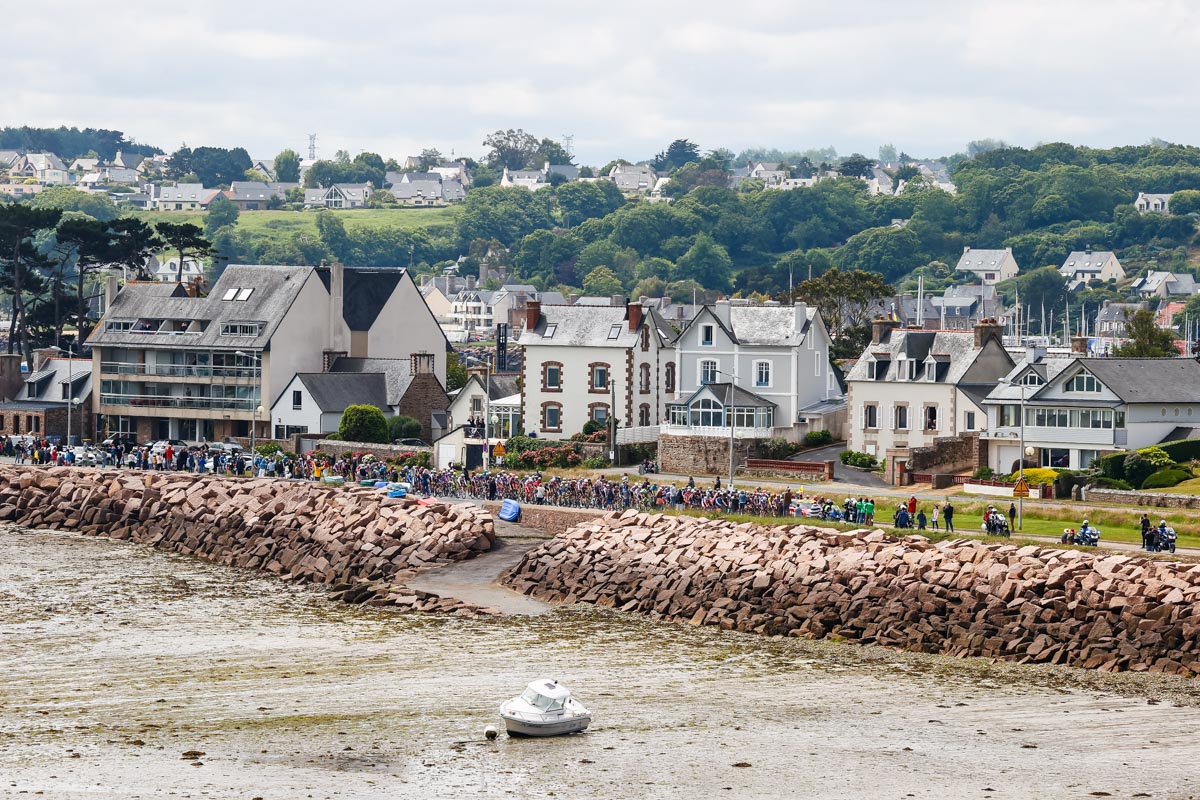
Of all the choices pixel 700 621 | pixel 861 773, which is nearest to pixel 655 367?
pixel 700 621

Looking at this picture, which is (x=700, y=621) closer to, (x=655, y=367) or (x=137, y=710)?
(x=137, y=710)

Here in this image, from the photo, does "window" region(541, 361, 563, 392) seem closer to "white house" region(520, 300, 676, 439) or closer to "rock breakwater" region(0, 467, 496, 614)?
"white house" region(520, 300, 676, 439)

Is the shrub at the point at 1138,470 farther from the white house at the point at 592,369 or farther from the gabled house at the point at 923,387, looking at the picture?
the white house at the point at 592,369

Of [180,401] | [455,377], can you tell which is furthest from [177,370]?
[455,377]

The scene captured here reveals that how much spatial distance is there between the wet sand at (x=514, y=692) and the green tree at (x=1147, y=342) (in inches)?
1990

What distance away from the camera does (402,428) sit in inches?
3506

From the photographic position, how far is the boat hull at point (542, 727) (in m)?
36.5

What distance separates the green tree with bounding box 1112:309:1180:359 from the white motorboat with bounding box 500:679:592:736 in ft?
206

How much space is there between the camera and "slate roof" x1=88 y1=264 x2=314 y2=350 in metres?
93.9

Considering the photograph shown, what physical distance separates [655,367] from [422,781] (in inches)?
2163

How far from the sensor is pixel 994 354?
80.2m

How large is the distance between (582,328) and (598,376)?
2.76 meters

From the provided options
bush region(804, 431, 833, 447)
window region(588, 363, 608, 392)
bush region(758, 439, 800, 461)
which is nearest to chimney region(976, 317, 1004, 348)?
bush region(804, 431, 833, 447)

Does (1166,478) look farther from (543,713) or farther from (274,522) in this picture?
(543,713)
